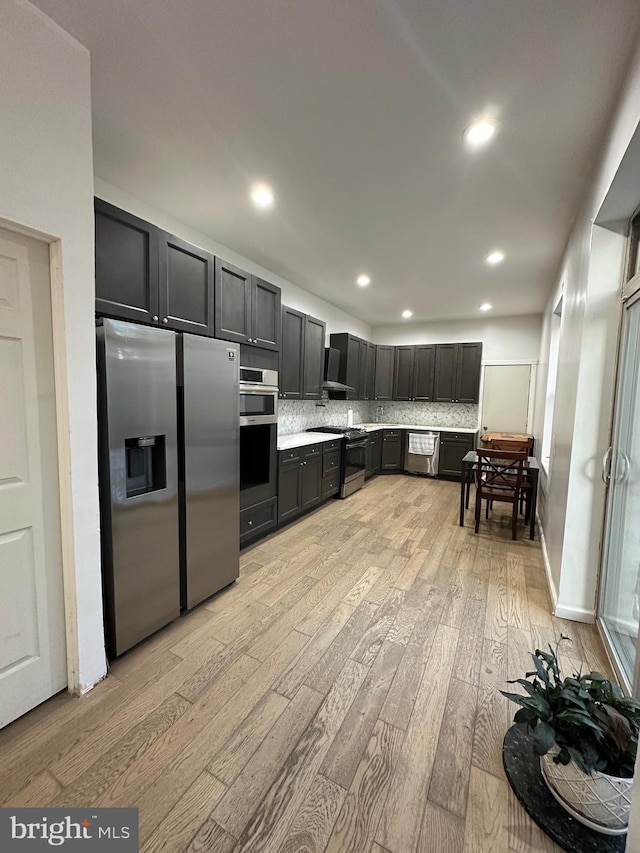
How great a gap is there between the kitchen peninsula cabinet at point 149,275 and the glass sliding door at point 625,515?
103 inches

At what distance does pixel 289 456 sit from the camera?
3.64 m

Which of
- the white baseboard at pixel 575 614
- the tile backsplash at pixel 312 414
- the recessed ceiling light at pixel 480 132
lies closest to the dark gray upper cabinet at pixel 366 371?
the tile backsplash at pixel 312 414

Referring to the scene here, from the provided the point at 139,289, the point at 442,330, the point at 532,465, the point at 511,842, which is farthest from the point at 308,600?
the point at 442,330

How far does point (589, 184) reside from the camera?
7.47ft

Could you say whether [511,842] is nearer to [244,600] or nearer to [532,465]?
[244,600]

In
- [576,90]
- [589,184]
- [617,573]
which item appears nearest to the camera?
[576,90]

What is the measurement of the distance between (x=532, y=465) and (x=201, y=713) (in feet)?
12.2

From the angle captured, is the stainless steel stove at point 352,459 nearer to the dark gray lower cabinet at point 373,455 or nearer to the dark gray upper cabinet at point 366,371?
the dark gray lower cabinet at point 373,455

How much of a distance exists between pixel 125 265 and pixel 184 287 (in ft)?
1.35

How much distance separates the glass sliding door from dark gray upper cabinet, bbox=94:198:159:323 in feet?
8.95

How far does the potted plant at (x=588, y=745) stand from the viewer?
1100mm

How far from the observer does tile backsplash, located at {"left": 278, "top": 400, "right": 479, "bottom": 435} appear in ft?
16.0

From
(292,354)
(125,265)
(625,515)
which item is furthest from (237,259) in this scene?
(625,515)

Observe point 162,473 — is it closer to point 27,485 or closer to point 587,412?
point 27,485
